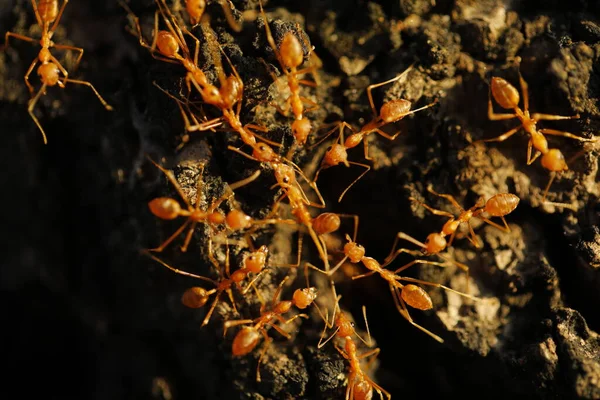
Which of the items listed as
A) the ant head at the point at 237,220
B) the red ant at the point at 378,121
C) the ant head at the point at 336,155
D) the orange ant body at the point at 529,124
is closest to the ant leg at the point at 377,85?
the red ant at the point at 378,121

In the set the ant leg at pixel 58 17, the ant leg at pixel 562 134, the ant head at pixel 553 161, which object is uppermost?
the ant leg at pixel 58 17

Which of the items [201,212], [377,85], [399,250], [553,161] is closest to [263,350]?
[201,212]

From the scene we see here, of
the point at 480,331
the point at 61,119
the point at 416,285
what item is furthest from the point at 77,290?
the point at 480,331

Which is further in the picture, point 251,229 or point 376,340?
point 376,340

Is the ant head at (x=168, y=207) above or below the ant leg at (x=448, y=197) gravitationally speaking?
below

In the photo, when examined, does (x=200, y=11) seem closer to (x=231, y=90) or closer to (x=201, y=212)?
(x=231, y=90)

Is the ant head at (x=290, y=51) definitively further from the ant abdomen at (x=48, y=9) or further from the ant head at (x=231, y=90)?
the ant abdomen at (x=48, y=9)

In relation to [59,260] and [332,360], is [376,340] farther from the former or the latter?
[59,260]
